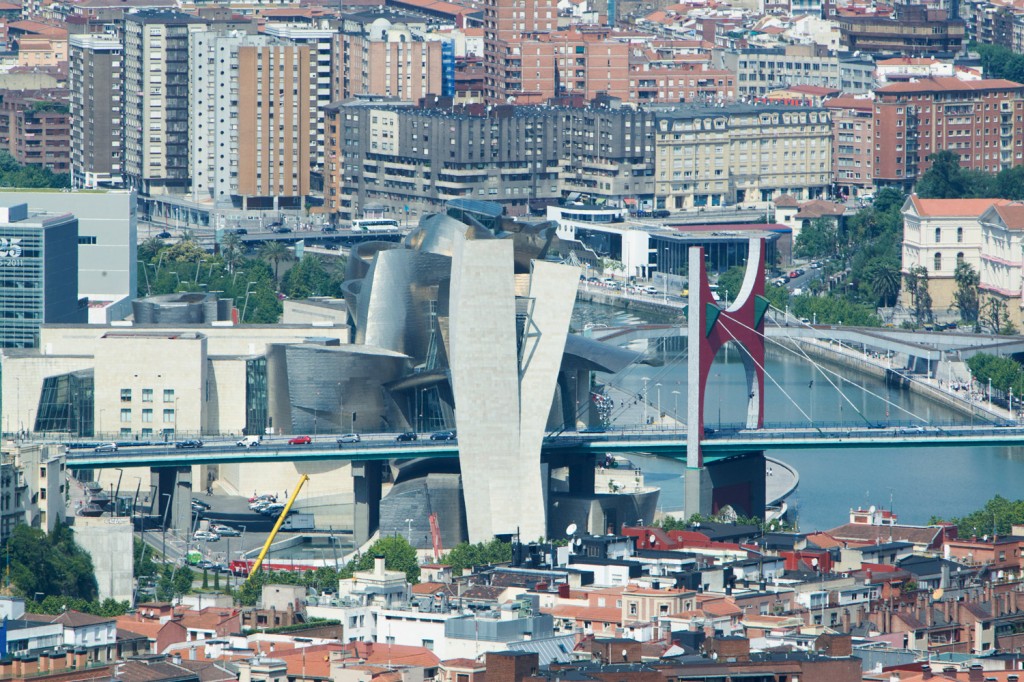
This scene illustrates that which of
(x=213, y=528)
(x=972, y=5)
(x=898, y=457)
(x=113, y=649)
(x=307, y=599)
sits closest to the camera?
(x=113, y=649)

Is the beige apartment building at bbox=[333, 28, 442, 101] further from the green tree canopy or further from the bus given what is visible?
the green tree canopy

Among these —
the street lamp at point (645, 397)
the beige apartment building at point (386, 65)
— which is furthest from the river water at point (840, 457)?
the beige apartment building at point (386, 65)

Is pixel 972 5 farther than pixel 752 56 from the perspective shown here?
Yes

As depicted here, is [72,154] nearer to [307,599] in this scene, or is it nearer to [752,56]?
[752,56]

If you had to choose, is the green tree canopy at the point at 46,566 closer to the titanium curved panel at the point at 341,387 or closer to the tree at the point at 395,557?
the tree at the point at 395,557

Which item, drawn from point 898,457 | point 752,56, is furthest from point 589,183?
point 898,457
